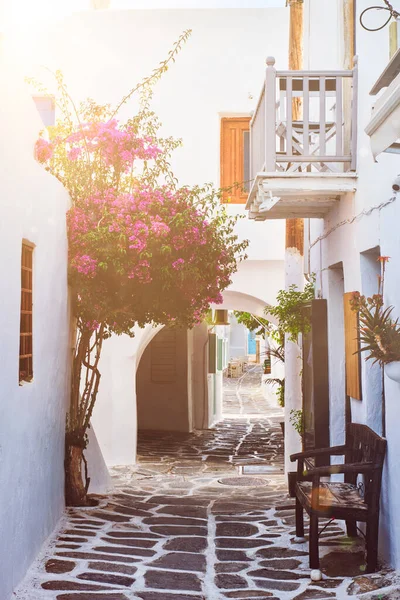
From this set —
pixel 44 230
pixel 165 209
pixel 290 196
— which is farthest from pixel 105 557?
pixel 290 196

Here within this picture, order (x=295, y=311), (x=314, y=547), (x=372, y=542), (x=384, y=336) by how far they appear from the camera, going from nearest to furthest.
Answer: (x=384, y=336) < (x=372, y=542) < (x=314, y=547) < (x=295, y=311)

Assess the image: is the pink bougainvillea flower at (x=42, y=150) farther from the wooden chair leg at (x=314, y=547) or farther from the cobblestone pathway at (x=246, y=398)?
the cobblestone pathway at (x=246, y=398)

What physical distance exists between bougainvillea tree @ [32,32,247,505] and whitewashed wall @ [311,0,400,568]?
132cm

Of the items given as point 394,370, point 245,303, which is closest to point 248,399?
point 245,303

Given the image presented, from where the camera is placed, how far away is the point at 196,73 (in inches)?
528

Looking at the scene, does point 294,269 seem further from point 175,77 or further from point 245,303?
point 175,77

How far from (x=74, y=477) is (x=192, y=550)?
217 centimetres

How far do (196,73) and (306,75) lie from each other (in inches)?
226

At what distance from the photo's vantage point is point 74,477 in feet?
29.6

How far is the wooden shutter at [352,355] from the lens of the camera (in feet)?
25.2

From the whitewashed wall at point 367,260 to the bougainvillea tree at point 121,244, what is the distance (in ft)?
4.32

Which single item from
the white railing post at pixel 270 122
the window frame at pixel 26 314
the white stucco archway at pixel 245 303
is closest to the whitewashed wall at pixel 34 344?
the window frame at pixel 26 314

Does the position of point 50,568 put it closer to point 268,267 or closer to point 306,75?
point 306,75

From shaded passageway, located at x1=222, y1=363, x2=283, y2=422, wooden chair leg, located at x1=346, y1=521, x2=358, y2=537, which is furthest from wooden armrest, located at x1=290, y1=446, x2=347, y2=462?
shaded passageway, located at x1=222, y1=363, x2=283, y2=422
